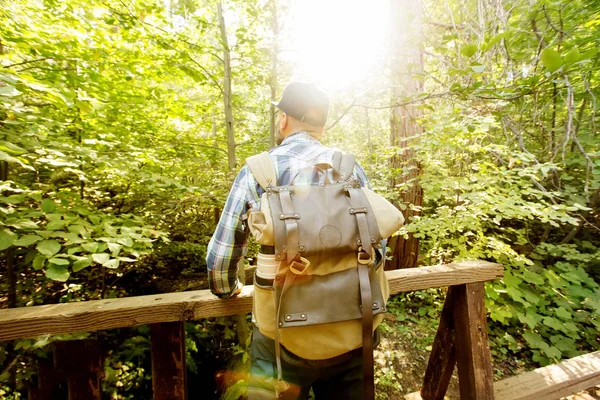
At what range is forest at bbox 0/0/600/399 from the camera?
2.32 metres

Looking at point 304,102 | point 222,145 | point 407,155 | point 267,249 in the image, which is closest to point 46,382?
point 267,249

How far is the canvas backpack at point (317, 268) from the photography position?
A: 102 centimetres

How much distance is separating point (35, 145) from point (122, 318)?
67.4 inches

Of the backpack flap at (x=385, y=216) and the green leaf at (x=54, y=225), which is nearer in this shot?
the backpack flap at (x=385, y=216)

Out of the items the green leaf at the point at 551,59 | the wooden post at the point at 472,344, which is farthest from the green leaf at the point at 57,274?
the green leaf at the point at 551,59

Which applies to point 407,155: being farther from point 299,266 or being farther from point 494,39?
point 299,266

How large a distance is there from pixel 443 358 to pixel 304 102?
2.00m

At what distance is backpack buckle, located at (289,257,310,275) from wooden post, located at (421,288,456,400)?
1385 mm

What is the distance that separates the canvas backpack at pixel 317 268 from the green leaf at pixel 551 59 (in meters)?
1.00

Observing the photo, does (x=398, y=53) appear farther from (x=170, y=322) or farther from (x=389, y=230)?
(x=170, y=322)

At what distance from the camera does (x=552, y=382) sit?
1891 mm

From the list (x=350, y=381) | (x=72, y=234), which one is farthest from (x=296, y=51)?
(x=350, y=381)

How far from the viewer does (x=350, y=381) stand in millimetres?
1270

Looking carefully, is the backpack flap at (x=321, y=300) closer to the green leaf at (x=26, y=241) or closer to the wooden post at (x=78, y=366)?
the wooden post at (x=78, y=366)
